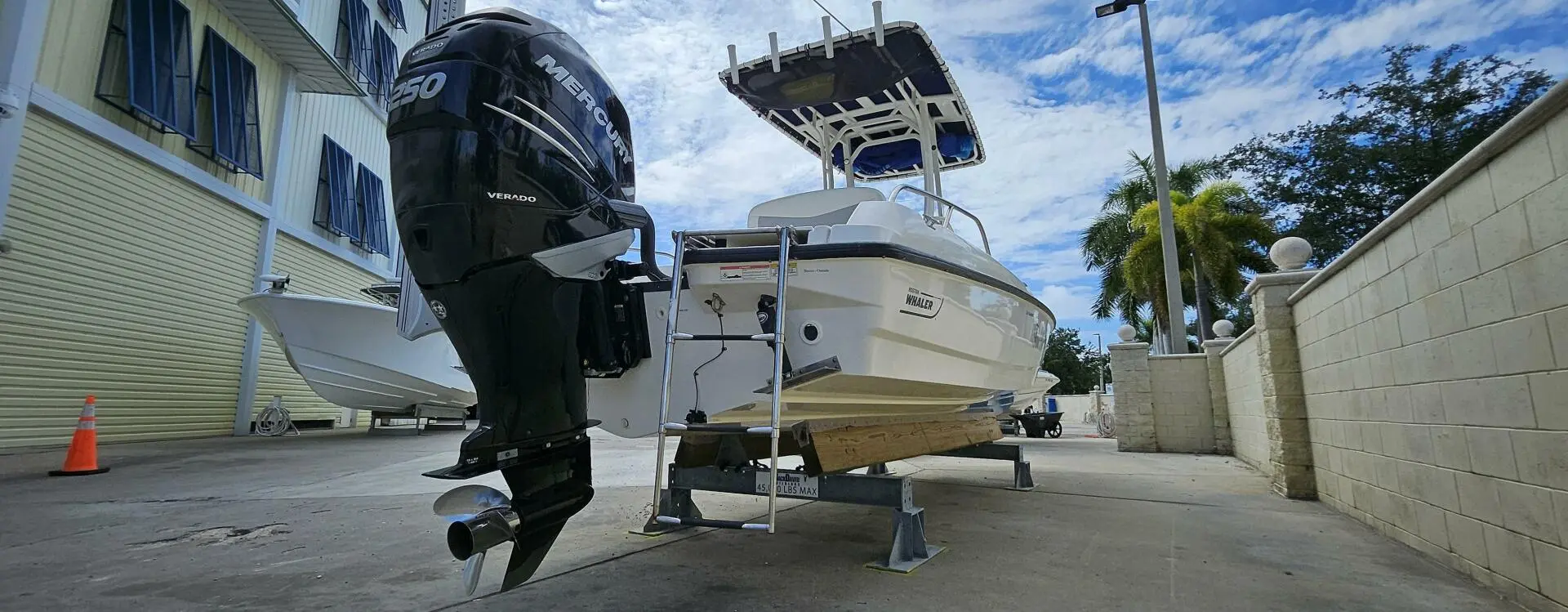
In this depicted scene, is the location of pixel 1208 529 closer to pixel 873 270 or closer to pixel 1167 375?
pixel 873 270

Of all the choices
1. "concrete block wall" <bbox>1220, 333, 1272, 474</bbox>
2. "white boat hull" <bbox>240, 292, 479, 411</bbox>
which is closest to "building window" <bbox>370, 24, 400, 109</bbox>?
"white boat hull" <bbox>240, 292, 479, 411</bbox>

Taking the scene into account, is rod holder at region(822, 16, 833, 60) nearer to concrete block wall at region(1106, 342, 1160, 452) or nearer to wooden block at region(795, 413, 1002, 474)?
wooden block at region(795, 413, 1002, 474)

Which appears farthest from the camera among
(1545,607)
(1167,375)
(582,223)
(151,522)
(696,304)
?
(1167,375)

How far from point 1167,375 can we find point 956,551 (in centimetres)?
702

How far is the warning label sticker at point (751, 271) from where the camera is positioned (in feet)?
8.02

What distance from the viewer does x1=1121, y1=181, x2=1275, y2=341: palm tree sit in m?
18.1

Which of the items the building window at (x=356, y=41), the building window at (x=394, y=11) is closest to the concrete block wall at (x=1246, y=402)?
the building window at (x=356, y=41)

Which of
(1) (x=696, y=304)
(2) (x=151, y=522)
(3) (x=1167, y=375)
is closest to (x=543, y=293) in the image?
(1) (x=696, y=304)

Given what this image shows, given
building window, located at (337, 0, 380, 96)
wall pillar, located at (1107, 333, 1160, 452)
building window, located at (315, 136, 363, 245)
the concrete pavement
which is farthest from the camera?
building window, located at (337, 0, 380, 96)

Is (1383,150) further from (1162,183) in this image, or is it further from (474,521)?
(474,521)

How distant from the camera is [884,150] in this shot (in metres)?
5.76

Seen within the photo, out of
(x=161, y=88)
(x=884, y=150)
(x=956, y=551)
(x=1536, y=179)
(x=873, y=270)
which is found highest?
(x=161, y=88)

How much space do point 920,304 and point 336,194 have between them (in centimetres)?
1262

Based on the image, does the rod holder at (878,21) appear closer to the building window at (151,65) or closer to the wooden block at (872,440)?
the wooden block at (872,440)
